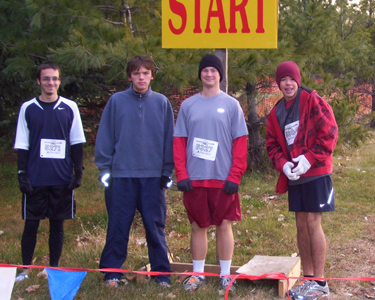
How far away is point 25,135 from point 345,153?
31.8 ft

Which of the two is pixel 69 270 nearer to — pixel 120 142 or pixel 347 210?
pixel 120 142

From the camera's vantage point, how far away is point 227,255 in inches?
156

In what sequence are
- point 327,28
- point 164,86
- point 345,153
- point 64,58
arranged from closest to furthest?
point 64,58 → point 164,86 → point 327,28 → point 345,153

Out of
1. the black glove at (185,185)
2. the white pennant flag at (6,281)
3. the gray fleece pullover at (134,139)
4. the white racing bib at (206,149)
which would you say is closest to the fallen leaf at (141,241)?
the gray fleece pullover at (134,139)

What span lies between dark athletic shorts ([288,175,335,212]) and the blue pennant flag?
1.81 meters

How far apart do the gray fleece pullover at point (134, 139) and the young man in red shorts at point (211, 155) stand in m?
0.19

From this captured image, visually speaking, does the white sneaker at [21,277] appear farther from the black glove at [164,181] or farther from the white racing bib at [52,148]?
the black glove at [164,181]

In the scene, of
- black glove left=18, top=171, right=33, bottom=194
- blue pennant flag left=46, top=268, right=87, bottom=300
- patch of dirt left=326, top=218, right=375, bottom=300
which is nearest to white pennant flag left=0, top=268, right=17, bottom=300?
blue pennant flag left=46, top=268, right=87, bottom=300

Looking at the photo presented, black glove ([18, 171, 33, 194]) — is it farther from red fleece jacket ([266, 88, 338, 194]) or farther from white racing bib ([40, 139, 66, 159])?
red fleece jacket ([266, 88, 338, 194])

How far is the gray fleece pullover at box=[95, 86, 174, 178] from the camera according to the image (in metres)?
3.97

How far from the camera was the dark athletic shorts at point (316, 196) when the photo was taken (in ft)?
12.4

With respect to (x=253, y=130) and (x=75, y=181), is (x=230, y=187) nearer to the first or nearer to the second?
(x=75, y=181)

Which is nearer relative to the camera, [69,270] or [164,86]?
[69,270]

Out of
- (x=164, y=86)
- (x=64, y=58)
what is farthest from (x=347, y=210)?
(x=64, y=58)
